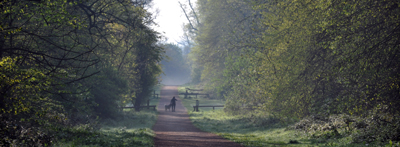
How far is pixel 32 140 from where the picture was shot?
796 centimetres

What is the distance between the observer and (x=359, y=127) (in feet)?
35.7

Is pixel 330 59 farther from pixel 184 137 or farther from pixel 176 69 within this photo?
pixel 176 69

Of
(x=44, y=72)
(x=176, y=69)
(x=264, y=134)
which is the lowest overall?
(x=264, y=134)

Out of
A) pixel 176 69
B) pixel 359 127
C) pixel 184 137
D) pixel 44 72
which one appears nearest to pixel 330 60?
pixel 359 127

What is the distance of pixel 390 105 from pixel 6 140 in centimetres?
1258

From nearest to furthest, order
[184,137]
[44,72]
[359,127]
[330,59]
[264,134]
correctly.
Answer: [44,72], [359,127], [184,137], [330,59], [264,134]

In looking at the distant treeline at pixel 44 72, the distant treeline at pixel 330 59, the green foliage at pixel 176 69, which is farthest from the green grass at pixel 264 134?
the green foliage at pixel 176 69

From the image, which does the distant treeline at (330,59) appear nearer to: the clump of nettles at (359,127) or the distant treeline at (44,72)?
the clump of nettles at (359,127)

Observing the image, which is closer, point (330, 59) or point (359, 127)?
point (359, 127)

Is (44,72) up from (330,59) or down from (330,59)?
down

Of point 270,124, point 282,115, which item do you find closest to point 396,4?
point 282,115

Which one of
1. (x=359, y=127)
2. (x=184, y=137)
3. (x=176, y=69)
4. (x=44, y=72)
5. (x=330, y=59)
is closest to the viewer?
(x=44, y=72)

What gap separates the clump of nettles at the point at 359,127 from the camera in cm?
907

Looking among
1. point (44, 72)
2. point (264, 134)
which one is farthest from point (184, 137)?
point (44, 72)
